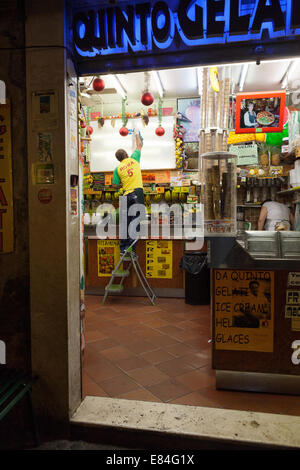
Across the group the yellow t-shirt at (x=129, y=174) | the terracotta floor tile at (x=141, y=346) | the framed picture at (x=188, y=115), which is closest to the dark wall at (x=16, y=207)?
the terracotta floor tile at (x=141, y=346)

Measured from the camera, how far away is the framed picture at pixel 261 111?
4715 millimetres

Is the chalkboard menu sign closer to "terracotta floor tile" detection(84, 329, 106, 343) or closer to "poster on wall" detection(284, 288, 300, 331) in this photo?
"terracotta floor tile" detection(84, 329, 106, 343)

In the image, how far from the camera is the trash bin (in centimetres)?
480

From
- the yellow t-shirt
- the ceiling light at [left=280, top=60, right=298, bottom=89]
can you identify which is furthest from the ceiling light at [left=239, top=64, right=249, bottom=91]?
the yellow t-shirt

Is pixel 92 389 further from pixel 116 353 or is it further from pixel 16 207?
pixel 16 207

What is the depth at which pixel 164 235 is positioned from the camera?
5441 mm

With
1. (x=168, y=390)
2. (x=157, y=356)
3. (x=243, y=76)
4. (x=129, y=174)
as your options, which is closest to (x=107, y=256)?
(x=129, y=174)

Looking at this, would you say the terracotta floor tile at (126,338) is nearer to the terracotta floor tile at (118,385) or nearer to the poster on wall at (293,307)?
the terracotta floor tile at (118,385)

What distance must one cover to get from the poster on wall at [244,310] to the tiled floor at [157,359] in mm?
378

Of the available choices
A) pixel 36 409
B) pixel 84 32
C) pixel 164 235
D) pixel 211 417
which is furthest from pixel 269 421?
pixel 164 235

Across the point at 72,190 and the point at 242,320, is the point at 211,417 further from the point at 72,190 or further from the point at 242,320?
the point at 72,190

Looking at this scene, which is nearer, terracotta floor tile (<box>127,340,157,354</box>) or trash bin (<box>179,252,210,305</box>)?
terracotta floor tile (<box>127,340,157,354</box>)

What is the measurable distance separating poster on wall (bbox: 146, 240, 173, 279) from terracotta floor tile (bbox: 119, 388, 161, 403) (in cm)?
289

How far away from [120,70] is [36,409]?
7.19 feet
